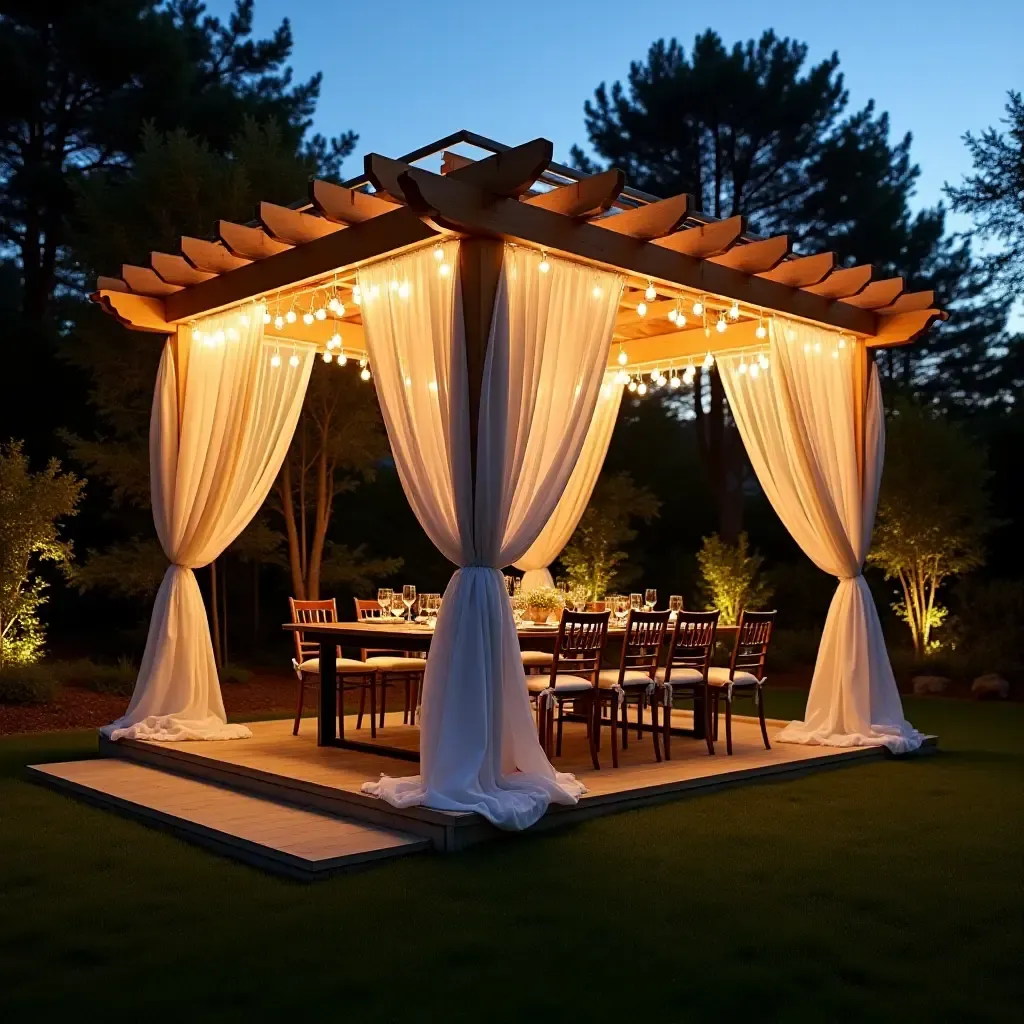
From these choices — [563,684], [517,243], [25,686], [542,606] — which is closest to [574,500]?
[542,606]

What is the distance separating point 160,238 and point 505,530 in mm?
8082

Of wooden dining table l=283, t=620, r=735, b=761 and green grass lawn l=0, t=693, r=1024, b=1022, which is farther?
wooden dining table l=283, t=620, r=735, b=761

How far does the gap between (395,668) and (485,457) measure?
233 cm

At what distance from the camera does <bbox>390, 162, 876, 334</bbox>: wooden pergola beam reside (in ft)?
15.9

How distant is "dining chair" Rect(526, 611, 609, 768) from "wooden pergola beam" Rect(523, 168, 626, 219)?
6.65 feet

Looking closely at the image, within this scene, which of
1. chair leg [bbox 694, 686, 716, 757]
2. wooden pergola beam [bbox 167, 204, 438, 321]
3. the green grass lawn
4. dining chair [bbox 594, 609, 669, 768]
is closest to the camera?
the green grass lawn

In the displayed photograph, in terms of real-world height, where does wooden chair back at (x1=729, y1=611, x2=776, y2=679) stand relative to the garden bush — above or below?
above

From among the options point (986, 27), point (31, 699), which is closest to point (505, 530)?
point (31, 699)

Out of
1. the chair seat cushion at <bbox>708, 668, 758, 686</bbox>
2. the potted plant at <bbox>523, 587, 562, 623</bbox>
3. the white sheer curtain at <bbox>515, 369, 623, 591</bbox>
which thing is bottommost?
the chair seat cushion at <bbox>708, 668, 758, 686</bbox>

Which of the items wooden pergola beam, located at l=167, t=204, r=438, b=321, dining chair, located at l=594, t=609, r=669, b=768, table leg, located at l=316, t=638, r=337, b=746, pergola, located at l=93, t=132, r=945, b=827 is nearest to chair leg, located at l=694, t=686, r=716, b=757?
dining chair, located at l=594, t=609, r=669, b=768

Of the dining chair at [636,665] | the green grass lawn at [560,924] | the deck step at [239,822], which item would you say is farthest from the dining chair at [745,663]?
the deck step at [239,822]

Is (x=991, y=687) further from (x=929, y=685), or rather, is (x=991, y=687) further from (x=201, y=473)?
(x=201, y=473)

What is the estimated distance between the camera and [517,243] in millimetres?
5289

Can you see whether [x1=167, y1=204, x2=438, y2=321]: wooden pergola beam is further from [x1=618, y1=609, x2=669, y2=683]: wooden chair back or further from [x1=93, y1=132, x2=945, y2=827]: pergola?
[x1=618, y1=609, x2=669, y2=683]: wooden chair back
